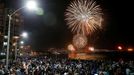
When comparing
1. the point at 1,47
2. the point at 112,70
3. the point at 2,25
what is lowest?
the point at 112,70

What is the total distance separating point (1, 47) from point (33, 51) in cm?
7476

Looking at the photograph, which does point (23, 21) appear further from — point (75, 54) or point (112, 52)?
point (112, 52)

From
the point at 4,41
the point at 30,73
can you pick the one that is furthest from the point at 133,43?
the point at 30,73

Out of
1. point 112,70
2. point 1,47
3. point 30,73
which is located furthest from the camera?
point 1,47

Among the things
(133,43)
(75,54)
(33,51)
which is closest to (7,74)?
(133,43)

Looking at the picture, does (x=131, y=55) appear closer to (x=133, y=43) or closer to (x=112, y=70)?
(x=133, y=43)

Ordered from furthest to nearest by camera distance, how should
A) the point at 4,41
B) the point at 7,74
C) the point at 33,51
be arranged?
1. the point at 33,51
2. the point at 4,41
3. the point at 7,74

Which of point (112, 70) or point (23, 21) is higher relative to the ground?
point (23, 21)

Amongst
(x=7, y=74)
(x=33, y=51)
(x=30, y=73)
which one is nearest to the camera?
(x=7, y=74)

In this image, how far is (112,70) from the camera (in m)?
30.1

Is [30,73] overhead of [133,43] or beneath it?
beneath

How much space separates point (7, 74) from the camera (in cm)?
2358

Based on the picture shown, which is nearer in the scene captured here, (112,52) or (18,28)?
(18,28)

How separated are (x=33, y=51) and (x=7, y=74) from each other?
15212cm
